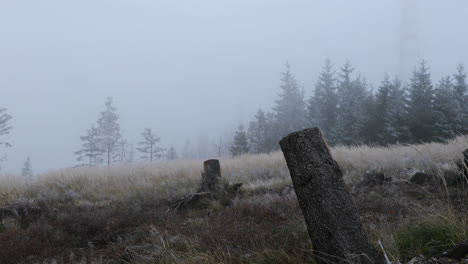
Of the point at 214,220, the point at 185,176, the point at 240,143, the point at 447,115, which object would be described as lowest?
the point at 214,220

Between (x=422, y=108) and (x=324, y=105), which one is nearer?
(x=422, y=108)

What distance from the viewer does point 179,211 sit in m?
7.06

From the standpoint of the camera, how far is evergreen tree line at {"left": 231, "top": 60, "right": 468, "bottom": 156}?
32.5m

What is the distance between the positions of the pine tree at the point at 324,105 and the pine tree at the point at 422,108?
27.3 feet

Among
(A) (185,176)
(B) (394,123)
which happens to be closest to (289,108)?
(B) (394,123)

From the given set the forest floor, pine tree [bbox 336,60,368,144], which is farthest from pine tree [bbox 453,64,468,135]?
the forest floor

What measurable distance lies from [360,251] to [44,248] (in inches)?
171

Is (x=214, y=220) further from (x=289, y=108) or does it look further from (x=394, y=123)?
(x=289, y=108)

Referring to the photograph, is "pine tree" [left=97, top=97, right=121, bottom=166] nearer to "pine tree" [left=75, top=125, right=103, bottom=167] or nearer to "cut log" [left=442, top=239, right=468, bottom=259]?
"pine tree" [left=75, top=125, right=103, bottom=167]

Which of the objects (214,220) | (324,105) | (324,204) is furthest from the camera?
(324,105)

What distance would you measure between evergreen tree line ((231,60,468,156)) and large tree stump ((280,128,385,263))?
104ft

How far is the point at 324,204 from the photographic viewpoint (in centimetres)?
257

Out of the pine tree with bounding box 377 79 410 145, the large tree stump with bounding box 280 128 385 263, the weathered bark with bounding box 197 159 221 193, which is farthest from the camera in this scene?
the pine tree with bounding box 377 79 410 145

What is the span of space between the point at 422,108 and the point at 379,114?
397cm
